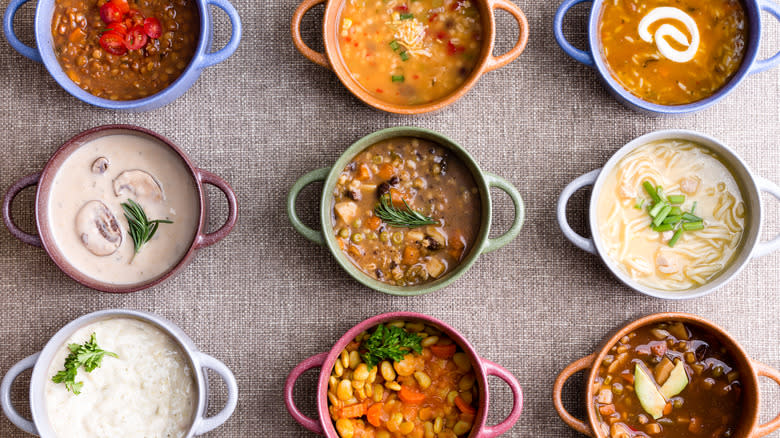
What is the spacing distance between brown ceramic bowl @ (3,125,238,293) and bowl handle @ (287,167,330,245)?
245mm

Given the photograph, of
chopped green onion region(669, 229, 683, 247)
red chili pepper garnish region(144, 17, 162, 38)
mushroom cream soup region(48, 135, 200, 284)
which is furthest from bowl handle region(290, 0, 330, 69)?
chopped green onion region(669, 229, 683, 247)

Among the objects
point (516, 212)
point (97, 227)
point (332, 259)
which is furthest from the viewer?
point (332, 259)

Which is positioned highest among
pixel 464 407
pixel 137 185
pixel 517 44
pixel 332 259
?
pixel 517 44

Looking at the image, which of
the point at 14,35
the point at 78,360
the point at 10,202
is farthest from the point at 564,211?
the point at 14,35

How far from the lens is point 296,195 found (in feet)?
9.55

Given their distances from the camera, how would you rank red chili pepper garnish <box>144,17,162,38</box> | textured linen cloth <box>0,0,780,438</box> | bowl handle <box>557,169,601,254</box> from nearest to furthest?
1. bowl handle <box>557,169,601,254</box>
2. red chili pepper garnish <box>144,17,162,38</box>
3. textured linen cloth <box>0,0,780,438</box>

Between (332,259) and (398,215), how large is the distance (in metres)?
0.44

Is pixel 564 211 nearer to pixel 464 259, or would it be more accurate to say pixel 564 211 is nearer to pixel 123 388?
pixel 464 259

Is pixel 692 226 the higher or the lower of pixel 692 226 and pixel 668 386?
the higher

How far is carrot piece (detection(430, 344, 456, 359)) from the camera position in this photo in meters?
2.95

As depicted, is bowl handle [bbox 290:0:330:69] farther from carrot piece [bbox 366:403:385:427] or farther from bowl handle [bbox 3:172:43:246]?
carrot piece [bbox 366:403:385:427]

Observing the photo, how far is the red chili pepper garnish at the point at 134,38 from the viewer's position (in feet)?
9.56

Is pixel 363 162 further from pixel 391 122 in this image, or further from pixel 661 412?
pixel 661 412

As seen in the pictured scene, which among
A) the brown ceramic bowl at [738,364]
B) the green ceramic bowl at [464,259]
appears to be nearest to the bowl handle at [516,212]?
the green ceramic bowl at [464,259]
